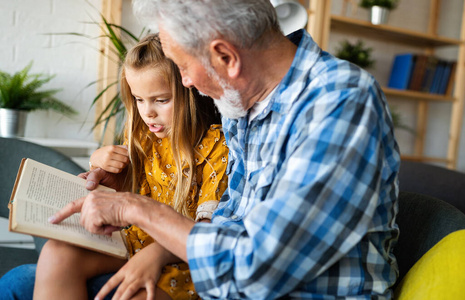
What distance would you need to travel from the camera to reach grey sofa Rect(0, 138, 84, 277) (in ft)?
5.31

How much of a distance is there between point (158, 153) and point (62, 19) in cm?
177

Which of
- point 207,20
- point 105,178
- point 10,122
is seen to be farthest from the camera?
point 10,122

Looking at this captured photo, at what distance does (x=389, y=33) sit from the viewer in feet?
11.9

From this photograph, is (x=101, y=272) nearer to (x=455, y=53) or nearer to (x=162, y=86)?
(x=162, y=86)

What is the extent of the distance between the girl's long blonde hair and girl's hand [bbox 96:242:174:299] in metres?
0.26

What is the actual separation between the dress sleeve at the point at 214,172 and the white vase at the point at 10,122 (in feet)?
5.11

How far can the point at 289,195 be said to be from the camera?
0.75 meters

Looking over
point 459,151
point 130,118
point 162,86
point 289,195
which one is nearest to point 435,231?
point 289,195

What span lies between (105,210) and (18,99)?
1891mm

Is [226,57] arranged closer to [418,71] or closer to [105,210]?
[105,210]

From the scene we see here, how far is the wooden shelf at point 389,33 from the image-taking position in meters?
3.39

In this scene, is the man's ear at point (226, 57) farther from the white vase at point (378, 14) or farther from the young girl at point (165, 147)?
the white vase at point (378, 14)

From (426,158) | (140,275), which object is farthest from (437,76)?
(140,275)

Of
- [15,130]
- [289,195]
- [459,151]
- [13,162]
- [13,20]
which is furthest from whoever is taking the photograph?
[459,151]
